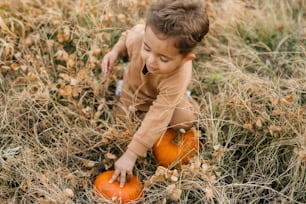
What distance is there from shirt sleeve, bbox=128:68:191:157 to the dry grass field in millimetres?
192

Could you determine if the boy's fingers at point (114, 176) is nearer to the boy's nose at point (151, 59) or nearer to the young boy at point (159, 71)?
the young boy at point (159, 71)

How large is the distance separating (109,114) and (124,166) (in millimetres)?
493

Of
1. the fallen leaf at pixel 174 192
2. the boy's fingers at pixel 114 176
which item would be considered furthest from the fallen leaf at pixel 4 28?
the fallen leaf at pixel 174 192

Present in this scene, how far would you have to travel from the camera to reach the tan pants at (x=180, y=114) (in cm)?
287

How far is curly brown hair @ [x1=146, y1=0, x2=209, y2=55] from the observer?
2.27 meters

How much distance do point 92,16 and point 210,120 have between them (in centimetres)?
111

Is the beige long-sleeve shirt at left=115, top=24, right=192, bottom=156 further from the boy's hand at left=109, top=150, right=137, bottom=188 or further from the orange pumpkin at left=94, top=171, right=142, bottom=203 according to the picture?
the orange pumpkin at left=94, top=171, right=142, bottom=203

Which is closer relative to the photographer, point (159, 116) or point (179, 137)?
point (159, 116)

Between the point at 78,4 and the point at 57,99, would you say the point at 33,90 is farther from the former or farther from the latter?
the point at 78,4

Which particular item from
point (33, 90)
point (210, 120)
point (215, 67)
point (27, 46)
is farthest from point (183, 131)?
point (27, 46)

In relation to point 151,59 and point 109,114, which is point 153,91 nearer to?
point 109,114

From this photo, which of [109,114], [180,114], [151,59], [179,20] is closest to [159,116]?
[180,114]

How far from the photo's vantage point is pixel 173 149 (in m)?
2.84

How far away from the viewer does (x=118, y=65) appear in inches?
130
